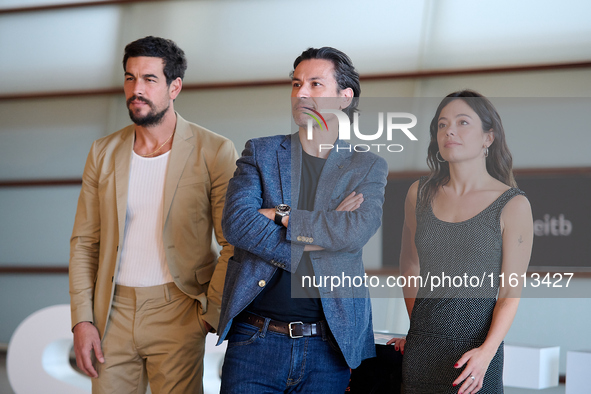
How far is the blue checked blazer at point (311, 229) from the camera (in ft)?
4.67

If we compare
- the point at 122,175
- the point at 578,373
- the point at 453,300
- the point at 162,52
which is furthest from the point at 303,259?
the point at 578,373

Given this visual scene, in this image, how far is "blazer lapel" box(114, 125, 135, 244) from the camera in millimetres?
1904

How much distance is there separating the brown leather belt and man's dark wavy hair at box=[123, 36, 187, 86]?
1.00 meters

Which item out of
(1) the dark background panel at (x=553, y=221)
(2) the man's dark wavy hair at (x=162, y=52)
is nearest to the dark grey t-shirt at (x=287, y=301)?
(1) the dark background panel at (x=553, y=221)

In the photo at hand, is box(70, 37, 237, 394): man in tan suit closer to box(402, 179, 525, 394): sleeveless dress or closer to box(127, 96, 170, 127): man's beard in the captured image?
box(127, 96, 170, 127): man's beard

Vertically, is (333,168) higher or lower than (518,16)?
lower

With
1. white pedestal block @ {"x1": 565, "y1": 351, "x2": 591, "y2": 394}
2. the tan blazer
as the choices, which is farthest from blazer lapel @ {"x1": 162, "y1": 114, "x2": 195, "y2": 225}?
white pedestal block @ {"x1": 565, "y1": 351, "x2": 591, "y2": 394}

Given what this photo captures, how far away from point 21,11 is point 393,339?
3.60m

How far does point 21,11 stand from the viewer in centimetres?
388

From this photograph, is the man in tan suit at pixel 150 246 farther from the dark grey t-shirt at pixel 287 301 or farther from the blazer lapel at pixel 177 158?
the dark grey t-shirt at pixel 287 301

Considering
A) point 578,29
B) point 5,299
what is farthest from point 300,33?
point 5,299

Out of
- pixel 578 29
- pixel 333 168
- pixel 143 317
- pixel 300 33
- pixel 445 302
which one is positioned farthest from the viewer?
pixel 300 33

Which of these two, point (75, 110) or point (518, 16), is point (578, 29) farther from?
point (75, 110)

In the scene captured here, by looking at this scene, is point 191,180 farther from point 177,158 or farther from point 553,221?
point 553,221
